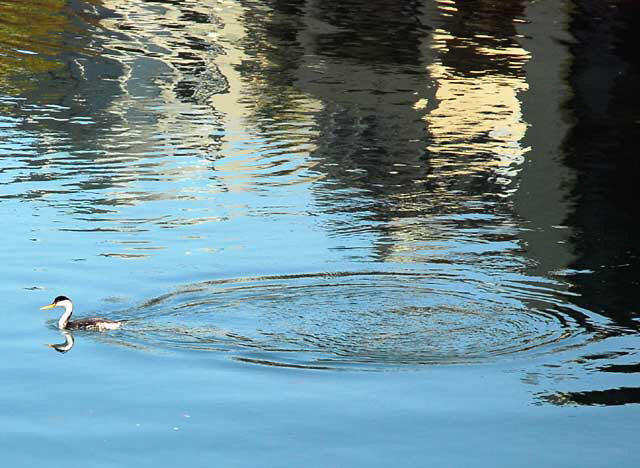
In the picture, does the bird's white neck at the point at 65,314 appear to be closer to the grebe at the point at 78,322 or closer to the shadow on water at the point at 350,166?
the grebe at the point at 78,322

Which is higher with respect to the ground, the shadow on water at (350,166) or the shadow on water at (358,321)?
the shadow on water at (358,321)

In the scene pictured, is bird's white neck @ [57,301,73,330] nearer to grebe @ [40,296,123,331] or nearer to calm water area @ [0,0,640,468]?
grebe @ [40,296,123,331]

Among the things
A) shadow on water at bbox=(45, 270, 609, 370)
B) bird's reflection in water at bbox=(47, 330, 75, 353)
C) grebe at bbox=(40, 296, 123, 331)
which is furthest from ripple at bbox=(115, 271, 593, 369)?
bird's reflection in water at bbox=(47, 330, 75, 353)

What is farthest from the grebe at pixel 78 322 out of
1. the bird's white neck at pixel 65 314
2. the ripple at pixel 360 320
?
the ripple at pixel 360 320

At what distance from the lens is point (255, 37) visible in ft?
136

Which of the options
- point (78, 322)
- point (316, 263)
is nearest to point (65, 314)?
point (78, 322)

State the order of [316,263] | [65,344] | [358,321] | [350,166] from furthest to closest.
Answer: [350,166]
[316,263]
[358,321]
[65,344]

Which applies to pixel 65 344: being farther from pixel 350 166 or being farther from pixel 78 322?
pixel 350 166

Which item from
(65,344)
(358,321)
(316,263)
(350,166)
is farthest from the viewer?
(350,166)

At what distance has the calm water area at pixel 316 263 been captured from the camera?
38.6 feet

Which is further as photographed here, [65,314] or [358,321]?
[358,321]

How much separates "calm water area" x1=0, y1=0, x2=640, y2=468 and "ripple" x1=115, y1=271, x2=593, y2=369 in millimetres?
37

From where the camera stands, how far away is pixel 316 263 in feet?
54.4

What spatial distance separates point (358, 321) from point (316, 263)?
103 inches
